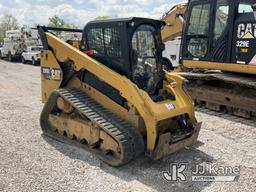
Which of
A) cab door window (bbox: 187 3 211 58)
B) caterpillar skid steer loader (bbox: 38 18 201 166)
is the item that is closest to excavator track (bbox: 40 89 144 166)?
caterpillar skid steer loader (bbox: 38 18 201 166)

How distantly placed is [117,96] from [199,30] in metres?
4.43

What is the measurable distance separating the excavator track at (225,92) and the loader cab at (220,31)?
434mm

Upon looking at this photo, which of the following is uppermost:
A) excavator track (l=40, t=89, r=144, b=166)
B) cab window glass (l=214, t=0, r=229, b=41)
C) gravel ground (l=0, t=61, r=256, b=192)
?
cab window glass (l=214, t=0, r=229, b=41)

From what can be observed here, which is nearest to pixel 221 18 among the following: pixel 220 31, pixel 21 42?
pixel 220 31

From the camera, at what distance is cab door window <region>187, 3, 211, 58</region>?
29.1ft

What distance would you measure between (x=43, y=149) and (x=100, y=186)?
1.66 m

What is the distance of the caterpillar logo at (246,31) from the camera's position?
7791mm

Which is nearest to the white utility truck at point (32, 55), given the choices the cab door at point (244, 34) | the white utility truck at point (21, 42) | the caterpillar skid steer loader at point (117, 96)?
the white utility truck at point (21, 42)

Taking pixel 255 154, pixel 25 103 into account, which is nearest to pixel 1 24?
pixel 25 103

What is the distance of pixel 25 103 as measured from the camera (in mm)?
9383

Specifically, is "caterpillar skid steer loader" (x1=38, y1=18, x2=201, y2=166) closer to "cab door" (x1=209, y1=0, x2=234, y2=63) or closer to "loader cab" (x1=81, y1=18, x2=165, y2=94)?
"loader cab" (x1=81, y1=18, x2=165, y2=94)

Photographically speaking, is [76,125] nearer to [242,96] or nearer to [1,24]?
[242,96]

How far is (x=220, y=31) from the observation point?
336 inches

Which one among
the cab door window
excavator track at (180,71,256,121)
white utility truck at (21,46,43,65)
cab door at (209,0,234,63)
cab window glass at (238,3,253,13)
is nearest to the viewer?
excavator track at (180,71,256,121)
